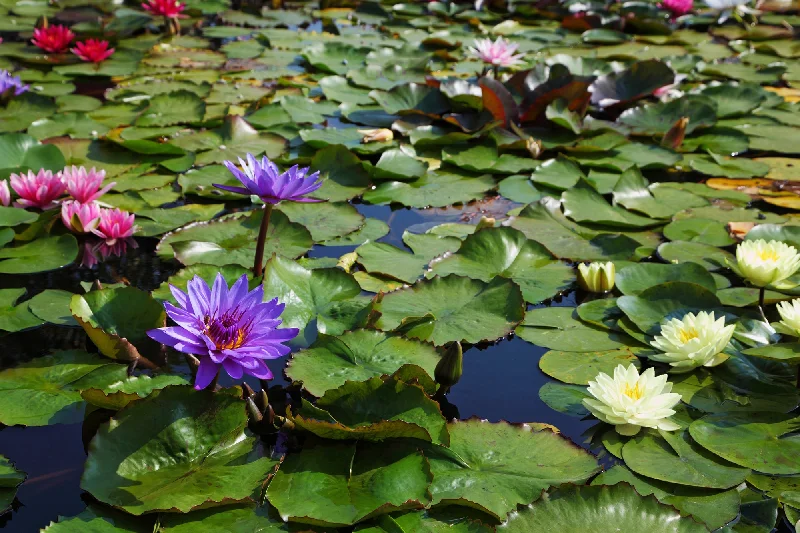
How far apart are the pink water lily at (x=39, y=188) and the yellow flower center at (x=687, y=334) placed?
252 cm

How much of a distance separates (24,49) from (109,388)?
4693 millimetres

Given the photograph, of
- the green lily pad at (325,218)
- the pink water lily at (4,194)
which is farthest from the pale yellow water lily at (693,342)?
the pink water lily at (4,194)

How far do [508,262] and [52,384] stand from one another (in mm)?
1637

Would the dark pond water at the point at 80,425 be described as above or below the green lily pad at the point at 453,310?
below

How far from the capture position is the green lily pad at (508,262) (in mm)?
2713

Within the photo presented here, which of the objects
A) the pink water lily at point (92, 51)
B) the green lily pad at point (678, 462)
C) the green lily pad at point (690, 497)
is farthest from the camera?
the pink water lily at point (92, 51)

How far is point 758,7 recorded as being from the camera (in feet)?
24.9

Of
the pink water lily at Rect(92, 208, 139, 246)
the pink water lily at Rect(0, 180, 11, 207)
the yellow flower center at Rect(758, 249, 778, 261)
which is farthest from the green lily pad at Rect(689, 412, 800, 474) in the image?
the pink water lily at Rect(0, 180, 11, 207)

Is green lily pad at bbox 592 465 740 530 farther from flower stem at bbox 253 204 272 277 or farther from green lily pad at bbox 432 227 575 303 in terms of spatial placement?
flower stem at bbox 253 204 272 277

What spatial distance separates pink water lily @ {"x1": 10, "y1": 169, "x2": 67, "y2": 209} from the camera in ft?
9.86

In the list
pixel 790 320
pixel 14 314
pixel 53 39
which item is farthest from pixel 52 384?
pixel 53 39

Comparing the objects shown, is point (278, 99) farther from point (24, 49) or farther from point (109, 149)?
point (24, 49)

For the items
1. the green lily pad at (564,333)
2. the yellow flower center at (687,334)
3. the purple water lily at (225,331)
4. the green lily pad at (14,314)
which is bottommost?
the green lily pad at (564,333)

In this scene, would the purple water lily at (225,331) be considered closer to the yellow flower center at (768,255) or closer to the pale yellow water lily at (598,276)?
the pale yellow water lily at (598,276)
